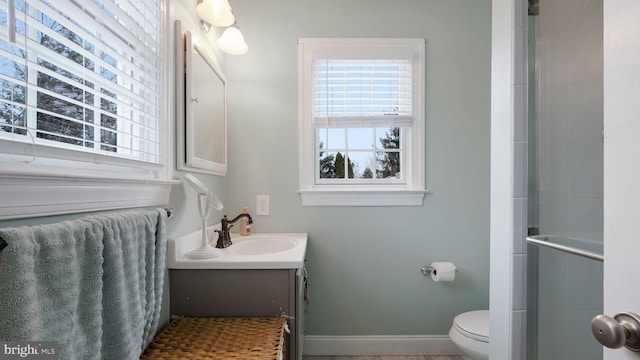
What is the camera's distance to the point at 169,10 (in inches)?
51.2

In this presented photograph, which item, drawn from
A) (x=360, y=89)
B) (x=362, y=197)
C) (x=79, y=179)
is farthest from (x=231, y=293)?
(x=360, y=89)

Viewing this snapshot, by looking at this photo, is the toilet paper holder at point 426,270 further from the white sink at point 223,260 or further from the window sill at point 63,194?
the window sill at point 63,194

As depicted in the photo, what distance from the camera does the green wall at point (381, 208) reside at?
2.06 metres

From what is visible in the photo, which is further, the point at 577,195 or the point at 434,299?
the point at 434,299

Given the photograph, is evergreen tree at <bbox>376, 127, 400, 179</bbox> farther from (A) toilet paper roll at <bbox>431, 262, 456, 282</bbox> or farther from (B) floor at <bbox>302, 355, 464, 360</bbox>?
(B) floor at <bbox>302, 355, 464, 360</bbox>

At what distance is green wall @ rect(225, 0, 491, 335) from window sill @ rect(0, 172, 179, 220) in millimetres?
1055

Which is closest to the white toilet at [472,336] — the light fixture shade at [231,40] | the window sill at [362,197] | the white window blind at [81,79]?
the window sill at [362,197]

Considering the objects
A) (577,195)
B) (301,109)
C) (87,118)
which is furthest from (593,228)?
(301,109)

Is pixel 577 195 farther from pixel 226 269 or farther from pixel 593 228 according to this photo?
pixel 226 269

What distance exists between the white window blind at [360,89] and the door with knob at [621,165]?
157cm

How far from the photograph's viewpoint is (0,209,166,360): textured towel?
0.54 metres

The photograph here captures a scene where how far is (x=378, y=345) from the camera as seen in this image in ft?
6.83

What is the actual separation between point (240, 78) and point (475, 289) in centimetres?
216

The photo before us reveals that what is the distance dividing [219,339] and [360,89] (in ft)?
5.61
